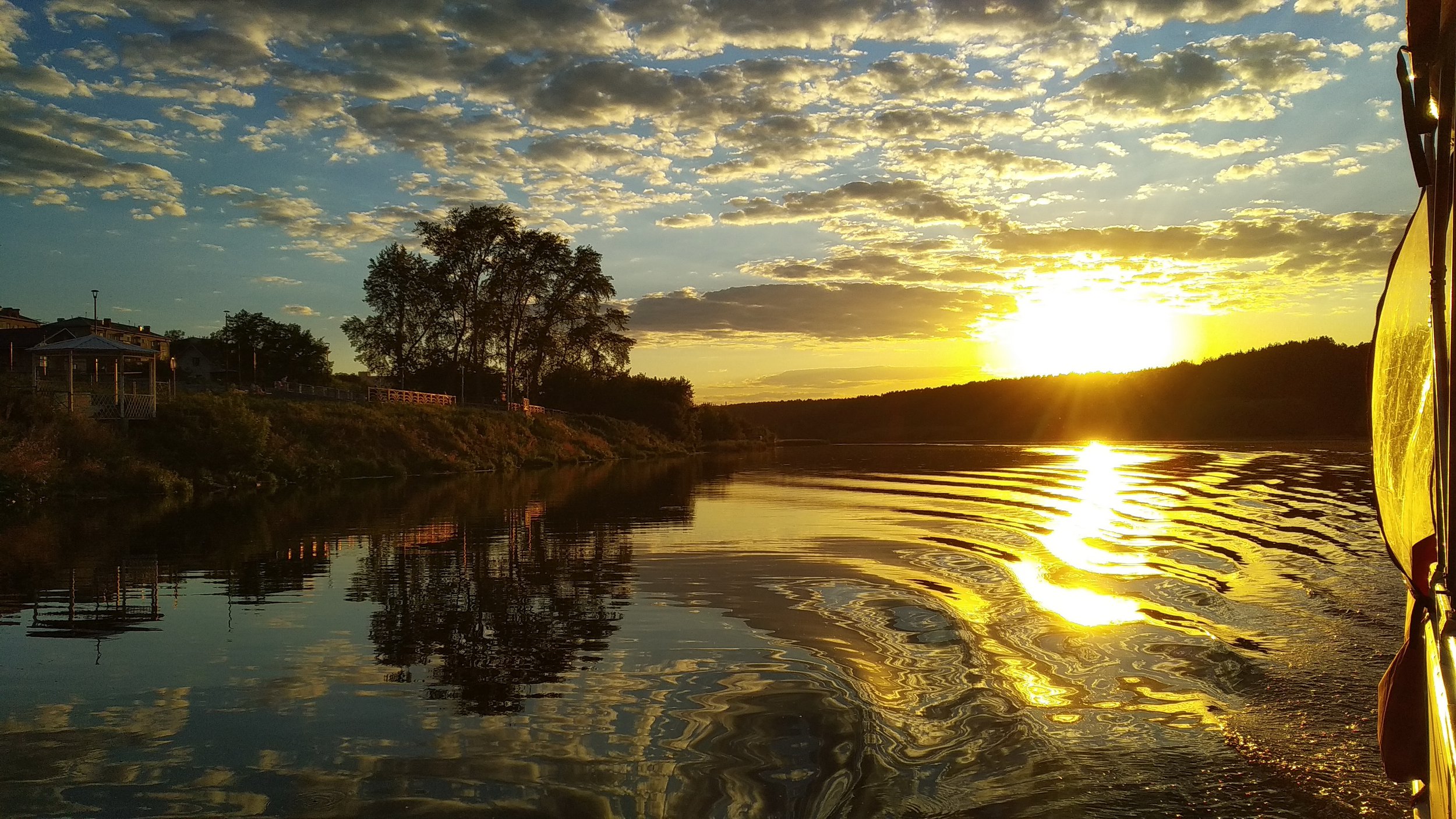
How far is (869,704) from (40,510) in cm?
2184

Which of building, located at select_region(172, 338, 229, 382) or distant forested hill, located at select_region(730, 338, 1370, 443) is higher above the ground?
building, located at select_region(172, 338, 229, 382)

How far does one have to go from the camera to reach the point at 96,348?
30.4m

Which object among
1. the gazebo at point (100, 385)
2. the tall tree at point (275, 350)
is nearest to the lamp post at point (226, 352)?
the tall tree at point (275, 350)

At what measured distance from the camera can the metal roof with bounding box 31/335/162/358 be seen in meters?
29.8

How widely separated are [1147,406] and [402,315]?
235ft

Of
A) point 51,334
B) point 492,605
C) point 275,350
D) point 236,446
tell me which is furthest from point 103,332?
point 492,605

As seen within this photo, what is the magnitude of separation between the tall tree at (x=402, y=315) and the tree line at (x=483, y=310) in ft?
0.18

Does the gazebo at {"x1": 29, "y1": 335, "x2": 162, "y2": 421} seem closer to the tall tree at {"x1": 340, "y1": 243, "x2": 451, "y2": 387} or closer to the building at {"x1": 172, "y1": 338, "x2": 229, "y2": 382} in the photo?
the tall tree at {"x1": 340, "y1": 243, "x2": 451, "y2": 387}

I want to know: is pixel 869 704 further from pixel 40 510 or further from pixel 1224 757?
pixel 40 510

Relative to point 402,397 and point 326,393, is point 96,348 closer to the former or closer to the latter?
point 326,393

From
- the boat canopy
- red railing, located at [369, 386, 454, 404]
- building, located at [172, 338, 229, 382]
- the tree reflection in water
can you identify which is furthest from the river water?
building, located at [172, 338, 229, 382]

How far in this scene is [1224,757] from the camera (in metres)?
5.52

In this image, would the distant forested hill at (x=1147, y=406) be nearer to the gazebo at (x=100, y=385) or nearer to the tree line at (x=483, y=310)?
the tree line at (x=483, y=310)

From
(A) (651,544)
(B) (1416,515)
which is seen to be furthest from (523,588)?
(B) (1416,515)
